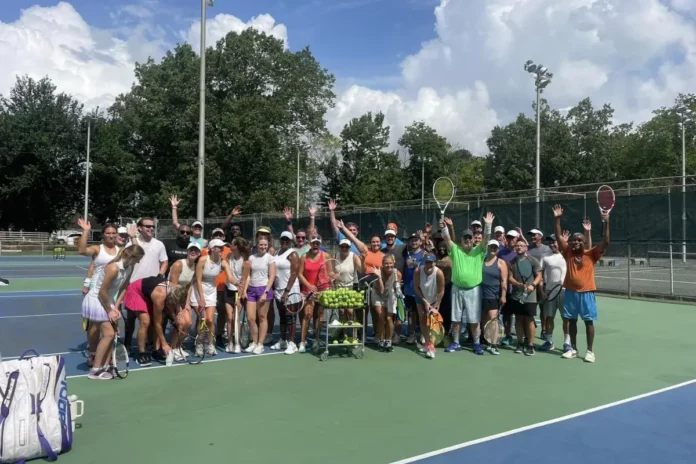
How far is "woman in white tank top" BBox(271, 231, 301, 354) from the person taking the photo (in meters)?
7.85

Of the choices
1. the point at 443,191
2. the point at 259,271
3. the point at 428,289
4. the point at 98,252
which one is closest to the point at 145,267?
the point at 98,252

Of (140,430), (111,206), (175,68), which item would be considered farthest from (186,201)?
(140,430)

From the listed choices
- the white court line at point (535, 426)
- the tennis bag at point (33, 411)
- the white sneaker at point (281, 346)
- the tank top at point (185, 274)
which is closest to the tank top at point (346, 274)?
the white sneaker at point (281, 346)

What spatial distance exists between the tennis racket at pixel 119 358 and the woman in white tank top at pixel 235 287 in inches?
57.3

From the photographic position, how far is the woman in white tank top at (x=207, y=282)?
7.19 metres

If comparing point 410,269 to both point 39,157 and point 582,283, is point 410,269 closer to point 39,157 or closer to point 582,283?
point 582,283

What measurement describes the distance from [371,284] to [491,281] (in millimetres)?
1688

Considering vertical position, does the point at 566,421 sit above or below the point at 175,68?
below

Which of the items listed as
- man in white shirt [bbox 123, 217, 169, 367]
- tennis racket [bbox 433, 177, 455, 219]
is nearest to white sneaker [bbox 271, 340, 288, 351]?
man in white shirt [bbox 123, 217, 169, 367]

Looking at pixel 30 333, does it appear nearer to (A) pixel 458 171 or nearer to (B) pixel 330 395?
(B) pixel 330 395

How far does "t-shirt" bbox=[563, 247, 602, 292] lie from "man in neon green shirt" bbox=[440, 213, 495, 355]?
3.83ft

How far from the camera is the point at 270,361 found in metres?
7.32

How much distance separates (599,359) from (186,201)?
110ft

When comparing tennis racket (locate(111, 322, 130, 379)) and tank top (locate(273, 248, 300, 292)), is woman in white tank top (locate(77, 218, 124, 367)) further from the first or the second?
tank top (locate(273, 248, 300, 292))
